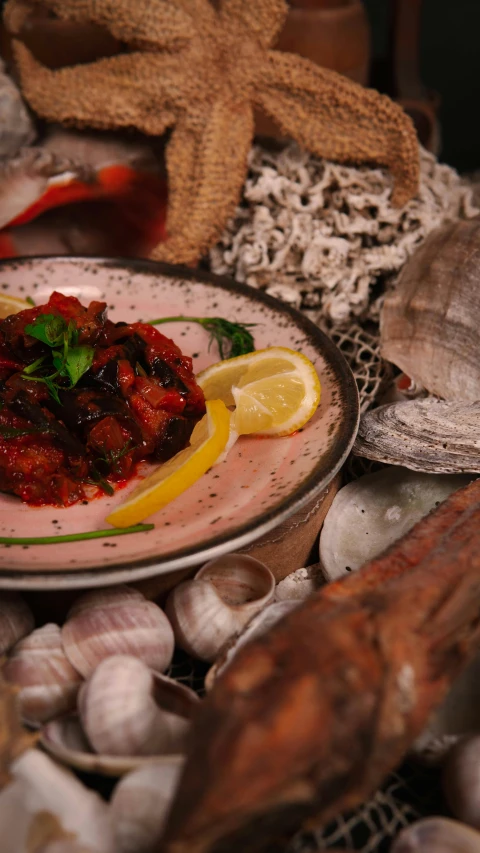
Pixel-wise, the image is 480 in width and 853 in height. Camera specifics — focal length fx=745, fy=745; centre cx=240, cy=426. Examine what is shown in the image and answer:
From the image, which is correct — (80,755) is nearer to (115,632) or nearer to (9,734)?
(9,734)

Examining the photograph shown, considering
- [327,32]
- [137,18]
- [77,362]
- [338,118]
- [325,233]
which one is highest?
[327,32]

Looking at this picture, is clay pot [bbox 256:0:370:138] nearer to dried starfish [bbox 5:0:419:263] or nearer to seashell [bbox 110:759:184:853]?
dried starfish [bbox 5:0:419:263]

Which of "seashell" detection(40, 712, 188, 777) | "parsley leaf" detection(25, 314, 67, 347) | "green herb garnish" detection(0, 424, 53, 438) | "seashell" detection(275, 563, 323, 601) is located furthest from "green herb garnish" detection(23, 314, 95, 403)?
"seashell" detection(40, 712, 188, 777)

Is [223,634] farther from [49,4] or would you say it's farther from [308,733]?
[49,4]

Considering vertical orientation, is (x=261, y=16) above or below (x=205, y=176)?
above

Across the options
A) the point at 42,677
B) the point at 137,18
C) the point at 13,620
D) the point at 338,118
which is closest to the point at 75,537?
the point at 13,620

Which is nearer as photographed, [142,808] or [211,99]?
[142,808]

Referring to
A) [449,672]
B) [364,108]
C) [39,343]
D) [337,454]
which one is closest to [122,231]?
[364,108]
